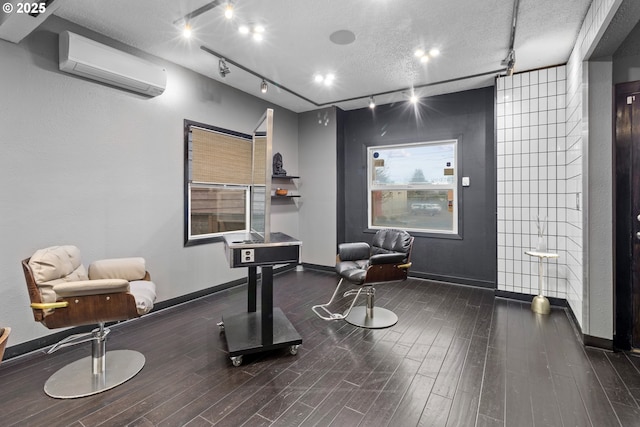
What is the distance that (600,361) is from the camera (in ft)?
7.68

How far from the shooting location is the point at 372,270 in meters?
2.87

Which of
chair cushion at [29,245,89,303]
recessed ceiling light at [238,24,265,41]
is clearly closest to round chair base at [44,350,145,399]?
chair cushion at [29,245,89,303]

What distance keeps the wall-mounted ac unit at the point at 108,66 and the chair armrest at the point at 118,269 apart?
1665 mm

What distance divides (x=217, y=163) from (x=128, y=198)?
1.19 meters

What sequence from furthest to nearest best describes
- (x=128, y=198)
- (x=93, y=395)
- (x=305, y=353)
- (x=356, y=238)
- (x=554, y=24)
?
1. (x=356, y=238)
2. (x=128, y=198)
3. (x=554, y=24)
4. (x=305, y=353)
5. (x=93, y=395)

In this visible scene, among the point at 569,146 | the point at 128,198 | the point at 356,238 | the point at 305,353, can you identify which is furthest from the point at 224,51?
the point at 569,146

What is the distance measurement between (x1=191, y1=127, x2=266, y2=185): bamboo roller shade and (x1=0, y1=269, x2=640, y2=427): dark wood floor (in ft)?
5.79

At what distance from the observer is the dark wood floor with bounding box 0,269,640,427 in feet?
5.80

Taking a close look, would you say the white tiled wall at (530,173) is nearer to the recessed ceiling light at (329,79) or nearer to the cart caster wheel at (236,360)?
the recessed ceiling light at (329,79)

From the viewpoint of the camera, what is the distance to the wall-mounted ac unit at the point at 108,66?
254 cm

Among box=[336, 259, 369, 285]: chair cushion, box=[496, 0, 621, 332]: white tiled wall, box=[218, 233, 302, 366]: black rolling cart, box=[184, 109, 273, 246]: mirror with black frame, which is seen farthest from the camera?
box=[184, 109, 273, 246]: mirror with black frame

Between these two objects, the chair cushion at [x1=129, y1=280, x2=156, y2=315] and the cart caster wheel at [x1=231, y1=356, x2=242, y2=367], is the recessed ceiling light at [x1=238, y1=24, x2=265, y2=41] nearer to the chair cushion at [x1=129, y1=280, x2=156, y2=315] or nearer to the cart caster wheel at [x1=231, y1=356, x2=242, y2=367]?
the chair cushion at [x1=129, y1=280, x2=156, y2=315]

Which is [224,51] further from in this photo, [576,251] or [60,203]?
[576,251]

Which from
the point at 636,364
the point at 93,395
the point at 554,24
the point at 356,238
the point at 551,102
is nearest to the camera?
the point at 93,395
